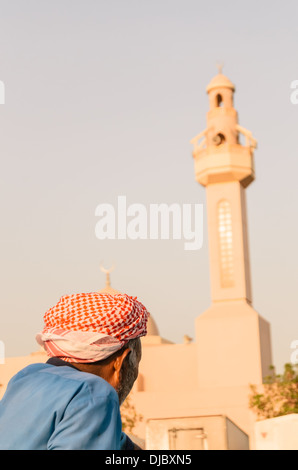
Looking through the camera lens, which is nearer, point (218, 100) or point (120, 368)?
point (120, 368)

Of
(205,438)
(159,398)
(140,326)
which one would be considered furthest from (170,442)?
(159,398)

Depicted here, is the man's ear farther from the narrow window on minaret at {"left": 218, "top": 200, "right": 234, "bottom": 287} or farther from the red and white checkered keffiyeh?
the narrow window on minaret at {"left": 218, "top": 200, "right": 234, "bottom": 287}

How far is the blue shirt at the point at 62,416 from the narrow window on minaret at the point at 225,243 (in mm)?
46544

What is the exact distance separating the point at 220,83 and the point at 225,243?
992 centimetres

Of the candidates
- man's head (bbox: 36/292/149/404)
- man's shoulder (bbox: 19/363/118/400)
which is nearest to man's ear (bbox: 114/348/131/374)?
man's head (bbox: 36/292/149/404)

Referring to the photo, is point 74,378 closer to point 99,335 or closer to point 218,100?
point 99,335

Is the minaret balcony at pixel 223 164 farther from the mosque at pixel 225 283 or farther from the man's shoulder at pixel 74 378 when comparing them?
the man's shoulder at pixel 74 378

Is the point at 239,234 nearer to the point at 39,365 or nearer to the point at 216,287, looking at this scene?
the point at 216,287

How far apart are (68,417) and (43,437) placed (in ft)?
Result: 0.28

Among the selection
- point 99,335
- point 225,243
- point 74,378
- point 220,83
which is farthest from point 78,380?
point 220,83

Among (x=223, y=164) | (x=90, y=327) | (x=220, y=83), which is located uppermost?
(x=220, y=83)

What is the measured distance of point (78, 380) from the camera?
211 centimetres

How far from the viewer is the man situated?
2.04 metres
